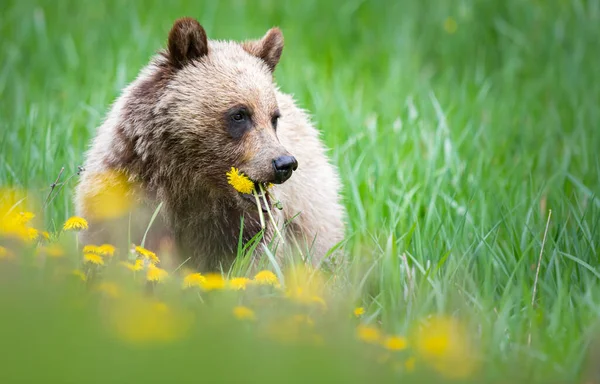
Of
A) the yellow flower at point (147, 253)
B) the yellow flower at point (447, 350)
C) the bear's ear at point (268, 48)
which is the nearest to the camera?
the yellow flower at point (447, 350)

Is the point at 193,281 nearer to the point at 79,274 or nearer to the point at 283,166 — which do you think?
the point at 79,274

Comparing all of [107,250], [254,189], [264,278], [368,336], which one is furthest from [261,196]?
[368,336]

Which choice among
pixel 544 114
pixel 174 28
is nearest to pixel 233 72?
pixel 174 28

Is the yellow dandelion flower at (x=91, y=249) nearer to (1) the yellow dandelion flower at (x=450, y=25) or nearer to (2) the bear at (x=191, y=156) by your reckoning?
(2) the bear at (x=191, y=156)

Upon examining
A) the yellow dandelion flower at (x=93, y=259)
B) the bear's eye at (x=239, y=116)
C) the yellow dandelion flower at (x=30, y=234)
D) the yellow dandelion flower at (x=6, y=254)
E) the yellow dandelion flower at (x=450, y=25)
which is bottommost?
the yellow dandelion flower at (x=93, y=259)

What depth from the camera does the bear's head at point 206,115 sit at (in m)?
4.52

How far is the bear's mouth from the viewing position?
4.40m

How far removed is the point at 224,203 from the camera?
4.70 m

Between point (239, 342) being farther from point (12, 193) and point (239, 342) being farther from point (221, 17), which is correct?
point (221, 17)

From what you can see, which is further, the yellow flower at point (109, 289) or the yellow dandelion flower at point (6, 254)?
the yellow dandelion flower at point (6, 254)

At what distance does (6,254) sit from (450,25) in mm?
6912

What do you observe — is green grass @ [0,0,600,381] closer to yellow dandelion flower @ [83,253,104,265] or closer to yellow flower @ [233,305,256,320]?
yellow flower @ [233,305,256,320]

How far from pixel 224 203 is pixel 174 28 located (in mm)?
1059

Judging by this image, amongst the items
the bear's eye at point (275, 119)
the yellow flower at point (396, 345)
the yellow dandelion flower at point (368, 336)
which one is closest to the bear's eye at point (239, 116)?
the bear's eye at point (275, 119)
